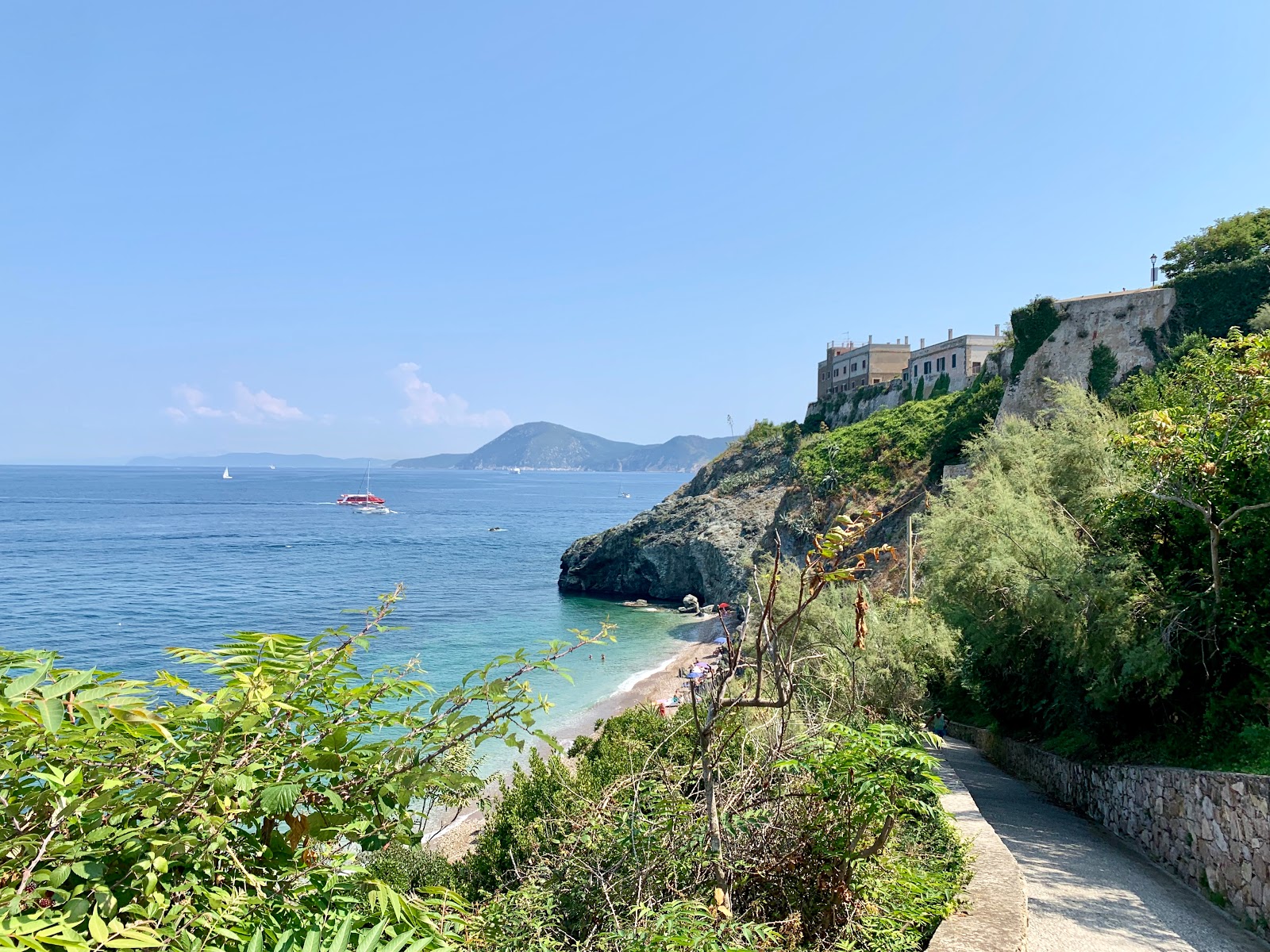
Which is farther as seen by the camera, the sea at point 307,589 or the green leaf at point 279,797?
the sea at point 307,589

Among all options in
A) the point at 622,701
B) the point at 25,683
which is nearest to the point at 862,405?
Result: the point at 622,701

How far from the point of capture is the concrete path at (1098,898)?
733cm

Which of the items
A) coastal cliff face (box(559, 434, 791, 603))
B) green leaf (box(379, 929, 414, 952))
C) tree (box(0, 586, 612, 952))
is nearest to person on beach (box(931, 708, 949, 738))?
tree (box(0, 586, 612, 952))

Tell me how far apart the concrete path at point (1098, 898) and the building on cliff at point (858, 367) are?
60.8 metres

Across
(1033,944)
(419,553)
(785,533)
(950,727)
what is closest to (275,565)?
(419,553)

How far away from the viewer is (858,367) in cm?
7412

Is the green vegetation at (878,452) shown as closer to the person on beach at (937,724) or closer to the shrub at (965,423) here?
the shrub at (965,423)

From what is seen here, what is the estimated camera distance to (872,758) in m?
4.57

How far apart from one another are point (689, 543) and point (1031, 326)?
86.4ft

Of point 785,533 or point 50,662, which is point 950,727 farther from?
point 785,533

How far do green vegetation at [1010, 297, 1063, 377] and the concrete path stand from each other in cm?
3074

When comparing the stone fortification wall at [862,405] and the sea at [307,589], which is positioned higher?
the stone fortification wall at [862,405]

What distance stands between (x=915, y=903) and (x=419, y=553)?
7702 cm

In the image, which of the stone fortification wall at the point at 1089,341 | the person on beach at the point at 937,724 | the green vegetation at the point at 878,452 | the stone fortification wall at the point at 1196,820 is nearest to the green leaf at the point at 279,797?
the stone fortification wall at the point at 1196,820
